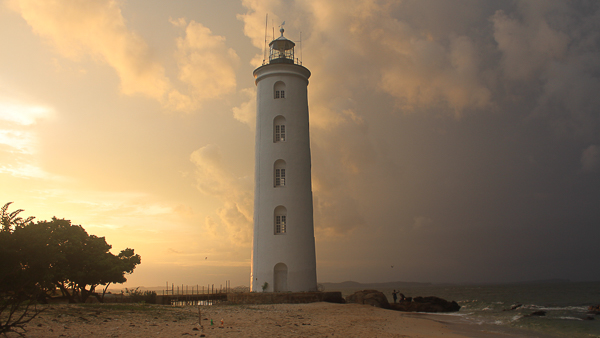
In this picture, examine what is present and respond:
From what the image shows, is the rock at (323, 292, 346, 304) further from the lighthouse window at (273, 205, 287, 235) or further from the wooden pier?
the wooden pier

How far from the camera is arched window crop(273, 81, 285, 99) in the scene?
26.2 metres

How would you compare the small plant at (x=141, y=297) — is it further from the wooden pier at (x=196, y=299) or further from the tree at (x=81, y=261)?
the wooden pier at (x=196, y=299)

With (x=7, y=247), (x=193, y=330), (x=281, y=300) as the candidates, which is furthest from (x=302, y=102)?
(x=7, y=247)

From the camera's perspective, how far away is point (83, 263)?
22141mm

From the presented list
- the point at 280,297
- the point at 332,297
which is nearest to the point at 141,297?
the point at 280,297

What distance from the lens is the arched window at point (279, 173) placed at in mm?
24797

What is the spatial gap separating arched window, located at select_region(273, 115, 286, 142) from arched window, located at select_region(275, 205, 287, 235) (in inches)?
174

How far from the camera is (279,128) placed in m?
25.8

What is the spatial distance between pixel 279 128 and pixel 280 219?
5.81 metres

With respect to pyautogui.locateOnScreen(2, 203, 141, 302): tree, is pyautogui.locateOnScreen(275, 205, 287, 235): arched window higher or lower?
higher

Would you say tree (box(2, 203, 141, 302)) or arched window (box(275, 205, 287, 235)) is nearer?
tree (box(2, 203, 141, 302))

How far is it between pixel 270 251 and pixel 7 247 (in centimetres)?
1675

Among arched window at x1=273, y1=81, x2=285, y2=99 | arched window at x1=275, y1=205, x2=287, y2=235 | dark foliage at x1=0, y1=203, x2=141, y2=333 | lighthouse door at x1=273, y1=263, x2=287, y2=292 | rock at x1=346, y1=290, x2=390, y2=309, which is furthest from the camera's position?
rock at x1=346, y1=290, x2=390, y2=309

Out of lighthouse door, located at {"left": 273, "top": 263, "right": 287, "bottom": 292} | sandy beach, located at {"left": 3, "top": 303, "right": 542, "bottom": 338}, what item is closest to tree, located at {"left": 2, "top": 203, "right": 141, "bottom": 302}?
sandy beach, located at {"left": 3, "top": 303, "right": 542, "bottom": 338}
